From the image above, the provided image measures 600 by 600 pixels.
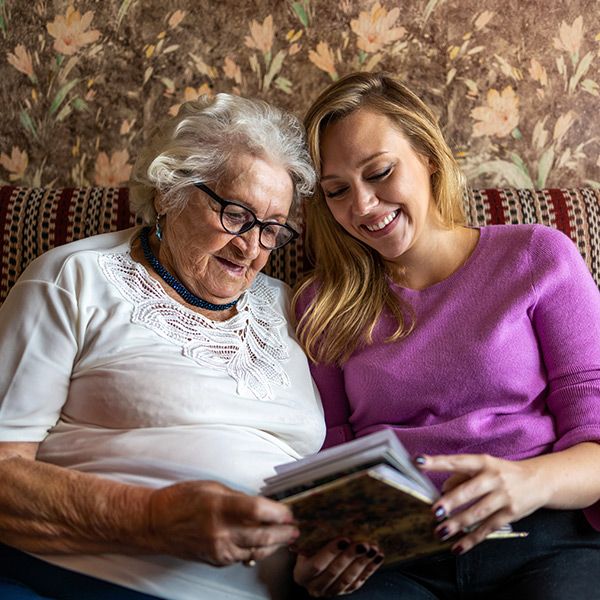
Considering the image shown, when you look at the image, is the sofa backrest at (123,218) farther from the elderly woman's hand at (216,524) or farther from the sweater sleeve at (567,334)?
the elderly woman's hand at (216,524)

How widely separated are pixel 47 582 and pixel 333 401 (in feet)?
2.33

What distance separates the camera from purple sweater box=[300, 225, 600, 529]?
4.90 ft

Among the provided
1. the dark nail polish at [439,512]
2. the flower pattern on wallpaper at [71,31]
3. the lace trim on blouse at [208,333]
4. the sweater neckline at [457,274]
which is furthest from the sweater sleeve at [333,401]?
the flower pattern on wallpaper at [71,31]

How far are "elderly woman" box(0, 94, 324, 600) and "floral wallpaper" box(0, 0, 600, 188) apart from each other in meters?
0.57

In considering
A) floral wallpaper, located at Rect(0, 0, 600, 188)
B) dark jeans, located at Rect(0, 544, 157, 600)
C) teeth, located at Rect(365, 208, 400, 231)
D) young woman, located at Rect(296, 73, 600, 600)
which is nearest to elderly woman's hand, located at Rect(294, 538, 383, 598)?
young woman, located at Rect(296, 73, 600, 600)

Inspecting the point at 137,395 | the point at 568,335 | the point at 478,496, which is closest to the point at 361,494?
the point at 478,496

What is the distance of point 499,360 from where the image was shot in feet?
4.97

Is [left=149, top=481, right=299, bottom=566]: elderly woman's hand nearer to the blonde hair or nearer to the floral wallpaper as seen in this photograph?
the blonde hair

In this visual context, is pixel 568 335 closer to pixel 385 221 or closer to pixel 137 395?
pixel 385 221

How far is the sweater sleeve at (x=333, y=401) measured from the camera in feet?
5.58

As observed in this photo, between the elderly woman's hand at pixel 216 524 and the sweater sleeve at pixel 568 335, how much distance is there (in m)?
0.66

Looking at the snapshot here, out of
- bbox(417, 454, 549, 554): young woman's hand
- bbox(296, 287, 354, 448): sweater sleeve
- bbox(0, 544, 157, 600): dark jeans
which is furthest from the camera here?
bbox(296, 287, 354, 448): sweater sleeve

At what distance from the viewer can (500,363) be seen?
1515 millimetres

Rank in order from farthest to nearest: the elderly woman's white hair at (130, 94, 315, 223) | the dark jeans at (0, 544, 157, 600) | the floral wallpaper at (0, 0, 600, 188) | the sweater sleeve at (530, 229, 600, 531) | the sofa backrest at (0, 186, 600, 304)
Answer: the floral wallpaper at (0, 0, 600, 188) < the sofa backrest at (0, 186, 600, 304) < the elderly woman's white hair at (130, 94, 315, 223) < the sweater sleeve at (530, 229, 600, 531) < the dark jeans at (0, 544, 157, 600)
